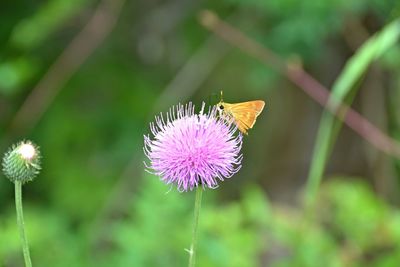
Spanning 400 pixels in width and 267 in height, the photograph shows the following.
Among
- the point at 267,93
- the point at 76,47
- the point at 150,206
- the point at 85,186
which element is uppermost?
the point at 267,93

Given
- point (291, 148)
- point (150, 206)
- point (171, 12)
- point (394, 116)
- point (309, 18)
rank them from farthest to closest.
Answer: point (291, 148)
point (171, 12)
point (394, 116)
point (309, 18)
point (150, 206)

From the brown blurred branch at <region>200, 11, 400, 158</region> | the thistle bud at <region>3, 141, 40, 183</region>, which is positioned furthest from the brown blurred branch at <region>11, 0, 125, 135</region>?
the thistle bud at <region>3, 141, 40, 183</region>

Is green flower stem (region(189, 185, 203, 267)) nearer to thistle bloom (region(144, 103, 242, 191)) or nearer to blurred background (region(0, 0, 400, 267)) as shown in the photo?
thistle bloom (region(144, 103, 242, 191))

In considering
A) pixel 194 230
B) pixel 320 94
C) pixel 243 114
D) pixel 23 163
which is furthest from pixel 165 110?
pixel 194 230

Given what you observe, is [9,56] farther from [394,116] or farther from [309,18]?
[394,116]

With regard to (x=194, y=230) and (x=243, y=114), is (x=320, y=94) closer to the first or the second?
(x=243, y=114)

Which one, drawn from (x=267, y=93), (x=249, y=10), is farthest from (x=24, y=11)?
(x=267, y=93)
